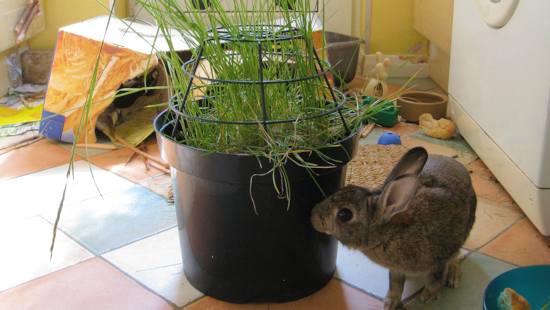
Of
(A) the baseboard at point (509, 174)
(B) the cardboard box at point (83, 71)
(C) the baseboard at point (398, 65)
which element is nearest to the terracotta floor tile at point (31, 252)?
(B) the cardboard box at point (83, 71)

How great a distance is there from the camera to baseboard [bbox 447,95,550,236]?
1616mm

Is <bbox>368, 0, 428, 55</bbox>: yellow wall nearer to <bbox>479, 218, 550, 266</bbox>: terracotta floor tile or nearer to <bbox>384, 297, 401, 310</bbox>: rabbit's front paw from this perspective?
<bbox>479, 218, 550, 266</bbox>: terracotta floor tile

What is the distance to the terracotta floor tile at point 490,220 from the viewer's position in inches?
65.1

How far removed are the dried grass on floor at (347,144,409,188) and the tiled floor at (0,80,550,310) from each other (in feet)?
1.31

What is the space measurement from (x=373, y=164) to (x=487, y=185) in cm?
53

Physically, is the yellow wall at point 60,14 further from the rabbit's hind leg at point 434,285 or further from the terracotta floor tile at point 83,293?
the rabbit's hind leg at point 434,285

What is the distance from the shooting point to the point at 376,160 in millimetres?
2242

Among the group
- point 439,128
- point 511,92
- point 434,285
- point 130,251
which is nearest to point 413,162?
point 434,285

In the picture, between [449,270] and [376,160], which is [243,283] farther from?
[376,160]

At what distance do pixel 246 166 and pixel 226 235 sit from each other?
0.24m

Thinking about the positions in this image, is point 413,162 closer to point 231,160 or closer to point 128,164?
point 231,160

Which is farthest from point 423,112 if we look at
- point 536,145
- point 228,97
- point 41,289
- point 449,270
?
point 41,289

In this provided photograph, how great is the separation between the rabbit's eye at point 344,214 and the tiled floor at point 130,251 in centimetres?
29

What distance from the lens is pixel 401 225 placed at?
1222mm
